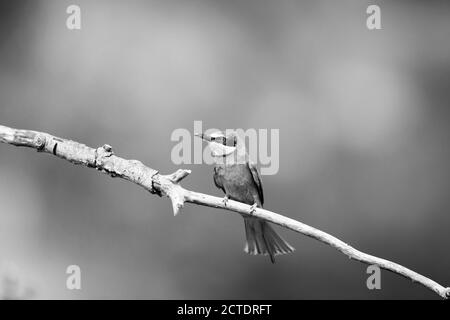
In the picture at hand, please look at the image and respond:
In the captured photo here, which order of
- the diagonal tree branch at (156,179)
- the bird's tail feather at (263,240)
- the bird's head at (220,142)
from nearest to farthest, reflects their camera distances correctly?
1. the diagonal tree branch at (156,179)
2. the bird's head at (220,142)
3. the bird's tail feather at (263,240)

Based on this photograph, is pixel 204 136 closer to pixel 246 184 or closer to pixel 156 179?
pixel 246 184

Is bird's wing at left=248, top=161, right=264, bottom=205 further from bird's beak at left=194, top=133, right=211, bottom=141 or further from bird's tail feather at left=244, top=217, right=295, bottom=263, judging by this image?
bird's beak at left=194, top=133, right=211, bottom=141

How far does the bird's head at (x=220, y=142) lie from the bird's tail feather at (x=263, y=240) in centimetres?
50

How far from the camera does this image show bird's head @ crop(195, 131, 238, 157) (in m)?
3.87

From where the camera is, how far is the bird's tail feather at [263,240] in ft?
13.1

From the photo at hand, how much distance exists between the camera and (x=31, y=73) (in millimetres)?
5359

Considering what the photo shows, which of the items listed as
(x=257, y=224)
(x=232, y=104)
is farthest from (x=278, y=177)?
(x=257, y=224)

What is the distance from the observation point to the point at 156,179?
2.93 metres

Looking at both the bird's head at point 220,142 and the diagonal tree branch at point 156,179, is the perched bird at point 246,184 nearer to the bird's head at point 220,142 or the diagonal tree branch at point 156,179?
the bird's head at point 220,142

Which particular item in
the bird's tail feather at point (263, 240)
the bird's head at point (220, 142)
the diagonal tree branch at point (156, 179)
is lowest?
the bird's tail feather at point (263, 240)

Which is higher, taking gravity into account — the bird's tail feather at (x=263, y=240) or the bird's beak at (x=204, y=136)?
the bird's beak at (x=204, y=136)

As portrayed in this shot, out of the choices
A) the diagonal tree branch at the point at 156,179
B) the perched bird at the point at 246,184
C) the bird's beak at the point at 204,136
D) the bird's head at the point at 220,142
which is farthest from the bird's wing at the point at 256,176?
the diagonal tree branch at the point at 156,179

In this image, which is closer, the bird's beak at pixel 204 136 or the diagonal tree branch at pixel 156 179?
the diagonal tree branch at pixel 156 179

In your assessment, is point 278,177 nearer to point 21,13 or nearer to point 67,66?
point 67,66
